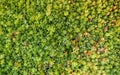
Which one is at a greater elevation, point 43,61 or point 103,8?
point 103,8

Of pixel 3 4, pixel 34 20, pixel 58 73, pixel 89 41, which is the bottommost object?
pixel 58 73

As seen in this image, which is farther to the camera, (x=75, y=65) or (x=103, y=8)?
(x=103, y=8)

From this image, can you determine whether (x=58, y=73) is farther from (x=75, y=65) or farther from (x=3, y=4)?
(x=3, y=4)

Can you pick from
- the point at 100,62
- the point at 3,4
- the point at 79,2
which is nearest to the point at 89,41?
the point at 100,62

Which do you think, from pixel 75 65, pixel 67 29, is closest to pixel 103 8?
pixel 67 29

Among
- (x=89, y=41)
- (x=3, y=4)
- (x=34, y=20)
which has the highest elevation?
(x=3, y=4)

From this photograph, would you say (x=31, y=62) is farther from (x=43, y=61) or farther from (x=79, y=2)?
(x=79, y=2)
